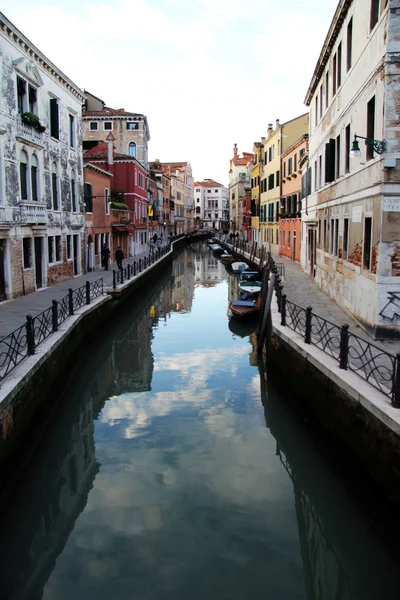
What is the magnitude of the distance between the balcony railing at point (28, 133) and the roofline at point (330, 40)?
9.65 meters

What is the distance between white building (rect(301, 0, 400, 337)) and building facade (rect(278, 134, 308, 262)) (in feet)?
36.1

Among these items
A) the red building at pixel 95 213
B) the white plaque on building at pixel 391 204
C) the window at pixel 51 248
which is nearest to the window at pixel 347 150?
the white plaque on building at pixel 391 204

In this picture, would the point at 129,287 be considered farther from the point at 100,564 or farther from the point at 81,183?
the point at 100,564

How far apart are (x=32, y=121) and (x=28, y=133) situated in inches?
16.7

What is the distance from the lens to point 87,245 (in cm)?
2533

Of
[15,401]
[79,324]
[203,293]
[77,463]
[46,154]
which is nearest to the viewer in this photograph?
[15,401]

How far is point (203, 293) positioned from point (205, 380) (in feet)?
55.7

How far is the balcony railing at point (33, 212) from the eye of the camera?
16578 millimetres

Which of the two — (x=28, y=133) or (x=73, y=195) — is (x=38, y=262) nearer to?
(x=28, y=133)

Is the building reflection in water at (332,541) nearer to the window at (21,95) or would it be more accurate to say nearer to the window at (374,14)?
the window at (374,14)

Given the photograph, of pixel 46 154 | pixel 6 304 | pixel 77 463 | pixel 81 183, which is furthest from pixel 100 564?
pixel 81 183

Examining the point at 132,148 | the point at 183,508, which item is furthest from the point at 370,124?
the point at 132,148

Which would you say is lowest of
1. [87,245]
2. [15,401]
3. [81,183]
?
[15,401]

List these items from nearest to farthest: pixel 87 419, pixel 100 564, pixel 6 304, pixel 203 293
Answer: pixel 100 564 < pixel 87 419 < pixel 6 304 < pixel 203 293
